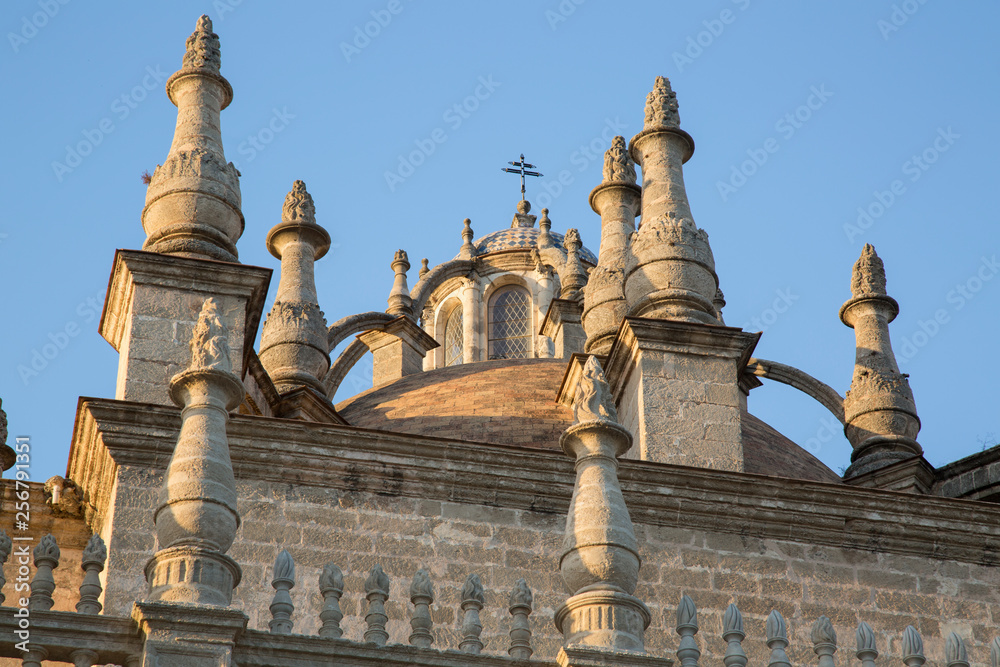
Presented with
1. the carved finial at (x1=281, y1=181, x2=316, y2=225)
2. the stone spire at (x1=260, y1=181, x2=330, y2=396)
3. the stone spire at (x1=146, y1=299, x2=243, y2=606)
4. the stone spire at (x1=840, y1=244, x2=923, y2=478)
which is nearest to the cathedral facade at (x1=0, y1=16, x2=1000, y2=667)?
the stone spire at (x1=146, y1=299, x2=243, y2=606)

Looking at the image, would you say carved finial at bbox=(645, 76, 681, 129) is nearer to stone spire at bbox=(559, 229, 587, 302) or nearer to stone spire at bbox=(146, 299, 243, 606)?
stone spire at bbox=(559, 229, 587, 302)

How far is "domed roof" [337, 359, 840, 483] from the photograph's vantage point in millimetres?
15414

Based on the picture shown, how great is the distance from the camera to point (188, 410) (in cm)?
820

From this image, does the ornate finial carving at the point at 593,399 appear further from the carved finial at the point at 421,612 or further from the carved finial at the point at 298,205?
the carved finial at the point at 298,205

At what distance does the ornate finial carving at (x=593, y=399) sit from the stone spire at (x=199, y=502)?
207 cm

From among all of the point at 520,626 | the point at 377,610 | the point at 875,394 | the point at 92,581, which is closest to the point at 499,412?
the point at 875,394

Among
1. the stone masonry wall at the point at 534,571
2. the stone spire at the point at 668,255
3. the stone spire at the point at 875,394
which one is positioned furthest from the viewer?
the stone spire at the point at 875,394

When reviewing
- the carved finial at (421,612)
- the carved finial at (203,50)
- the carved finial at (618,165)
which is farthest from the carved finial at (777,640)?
the carved finial at (618,165)

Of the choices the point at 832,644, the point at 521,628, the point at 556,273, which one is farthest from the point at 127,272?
the point at 556,273

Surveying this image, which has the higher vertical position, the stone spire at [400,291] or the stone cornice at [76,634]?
the stone spire at [400,291]

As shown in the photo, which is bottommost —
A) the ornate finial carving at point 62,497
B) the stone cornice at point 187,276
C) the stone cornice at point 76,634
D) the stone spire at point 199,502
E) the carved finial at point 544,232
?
the stone cornice at point 76,634

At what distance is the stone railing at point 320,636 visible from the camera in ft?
24.4

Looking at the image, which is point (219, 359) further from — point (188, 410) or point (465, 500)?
point (465, 500)

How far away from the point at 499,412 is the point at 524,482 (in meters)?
4.07
